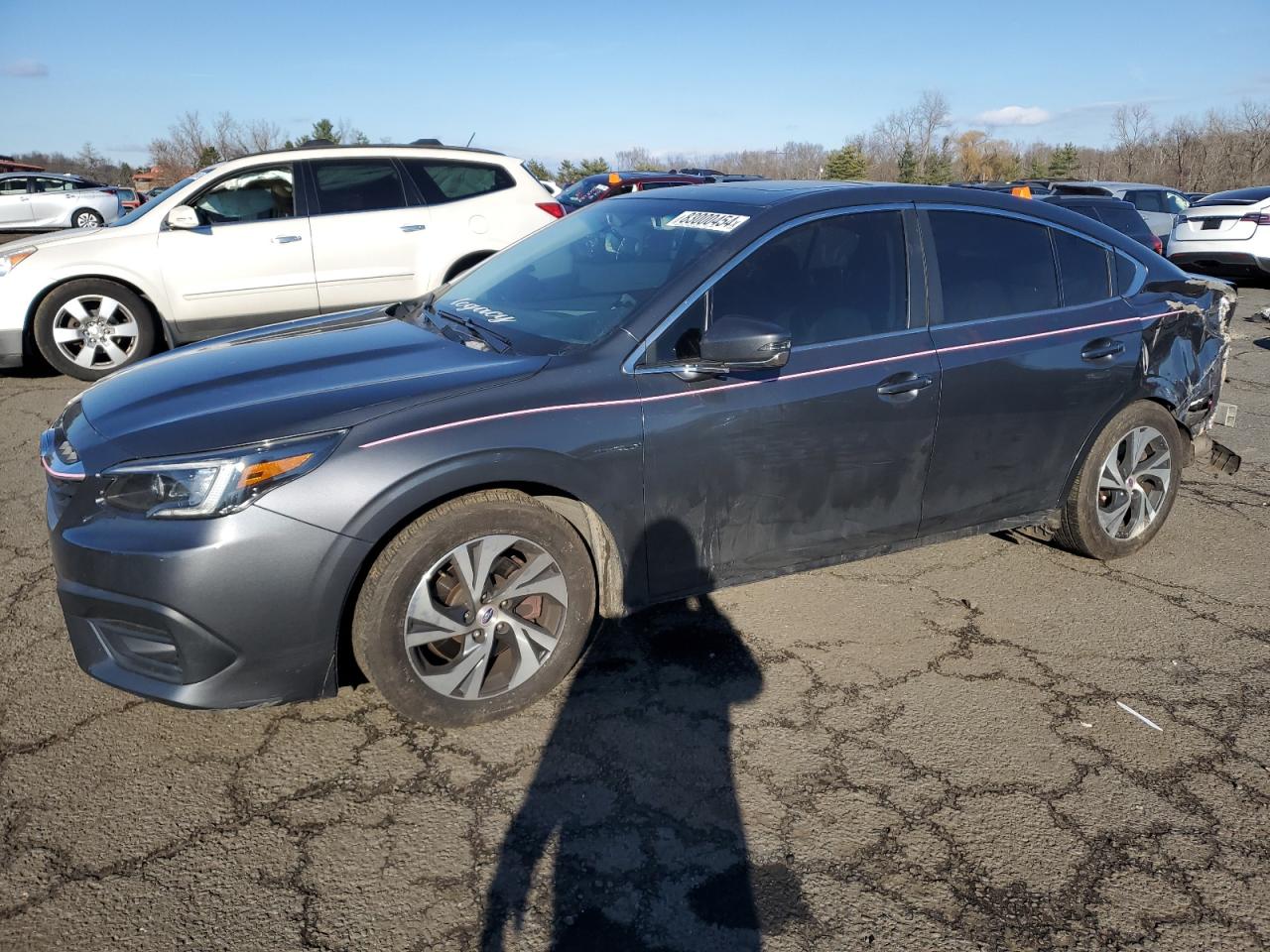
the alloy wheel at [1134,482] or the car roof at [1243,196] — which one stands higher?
the car roof at [1243,196]

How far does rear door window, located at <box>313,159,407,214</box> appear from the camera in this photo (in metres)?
7.56

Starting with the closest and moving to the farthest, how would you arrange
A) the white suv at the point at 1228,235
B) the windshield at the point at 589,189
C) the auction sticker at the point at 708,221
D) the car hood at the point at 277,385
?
the car hood at the point at 277,385 < the auction sticker at the point at 708,221 < the white suv at the point at 1228,235 < the windshield at the point at 589,189

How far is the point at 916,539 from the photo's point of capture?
3729mm

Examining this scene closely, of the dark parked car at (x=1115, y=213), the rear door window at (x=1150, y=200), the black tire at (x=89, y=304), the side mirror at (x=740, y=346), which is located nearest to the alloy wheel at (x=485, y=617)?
the side mirror at (x=740, y=346)

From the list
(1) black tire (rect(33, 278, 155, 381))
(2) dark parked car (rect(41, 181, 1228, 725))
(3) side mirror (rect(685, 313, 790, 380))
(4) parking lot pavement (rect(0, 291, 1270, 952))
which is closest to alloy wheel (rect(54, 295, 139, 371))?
(1) black tire (rect(33, 278, 155, 381))

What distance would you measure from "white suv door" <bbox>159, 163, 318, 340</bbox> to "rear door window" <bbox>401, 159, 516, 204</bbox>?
99 centimetres

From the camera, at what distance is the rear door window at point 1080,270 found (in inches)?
156

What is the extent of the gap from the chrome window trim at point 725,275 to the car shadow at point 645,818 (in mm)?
533

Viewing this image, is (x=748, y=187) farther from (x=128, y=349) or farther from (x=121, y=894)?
(x=128, y=349)

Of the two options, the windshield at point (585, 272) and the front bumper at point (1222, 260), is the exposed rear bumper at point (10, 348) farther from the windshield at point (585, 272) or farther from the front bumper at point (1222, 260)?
the front bumper at point (1222, 260)

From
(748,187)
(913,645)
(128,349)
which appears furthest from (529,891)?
(128,349)

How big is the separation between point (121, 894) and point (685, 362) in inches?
83.7

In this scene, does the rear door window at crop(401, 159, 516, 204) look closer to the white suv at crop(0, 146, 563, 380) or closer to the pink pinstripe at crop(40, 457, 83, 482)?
the white suv at crop(0, 146, 563, 380)

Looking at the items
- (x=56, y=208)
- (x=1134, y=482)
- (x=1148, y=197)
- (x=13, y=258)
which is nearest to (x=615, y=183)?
(x=1148, y=197)
